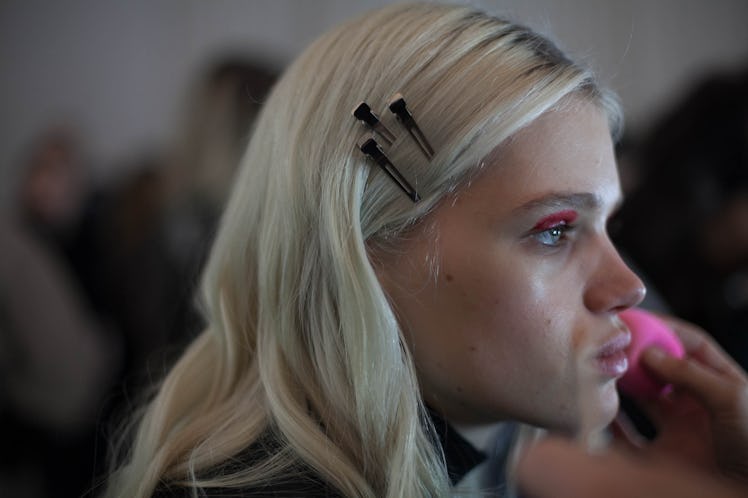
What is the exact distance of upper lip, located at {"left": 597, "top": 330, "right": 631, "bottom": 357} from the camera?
87cm

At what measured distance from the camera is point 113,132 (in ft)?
11.8

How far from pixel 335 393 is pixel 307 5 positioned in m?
3.12

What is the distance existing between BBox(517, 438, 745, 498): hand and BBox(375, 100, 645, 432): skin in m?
0.10

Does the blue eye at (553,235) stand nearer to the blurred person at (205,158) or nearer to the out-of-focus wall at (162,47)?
the blurred person at (205,158)

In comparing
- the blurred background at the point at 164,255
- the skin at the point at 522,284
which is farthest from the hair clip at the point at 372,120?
the blurred background at the point at 164,255

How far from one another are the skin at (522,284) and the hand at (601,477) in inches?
4.0

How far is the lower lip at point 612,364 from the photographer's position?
0.88m

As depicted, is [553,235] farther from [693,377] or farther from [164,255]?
[164,255]

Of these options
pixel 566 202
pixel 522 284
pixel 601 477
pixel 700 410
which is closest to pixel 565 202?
pixel 566 202

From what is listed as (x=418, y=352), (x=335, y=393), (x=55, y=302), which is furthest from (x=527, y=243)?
(x=55, y=302)

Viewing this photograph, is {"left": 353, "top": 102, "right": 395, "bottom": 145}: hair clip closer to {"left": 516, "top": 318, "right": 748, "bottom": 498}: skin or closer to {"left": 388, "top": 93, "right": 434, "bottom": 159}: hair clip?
{"left": 388, "top": 93, "right": 434, "bottom": 159}: hair clip

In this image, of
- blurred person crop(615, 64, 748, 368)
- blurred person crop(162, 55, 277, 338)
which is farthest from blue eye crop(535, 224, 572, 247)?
blurred person crop(162, 55, 277, 338)

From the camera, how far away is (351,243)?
2.77ft

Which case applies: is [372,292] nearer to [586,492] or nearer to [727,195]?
[586,492]
